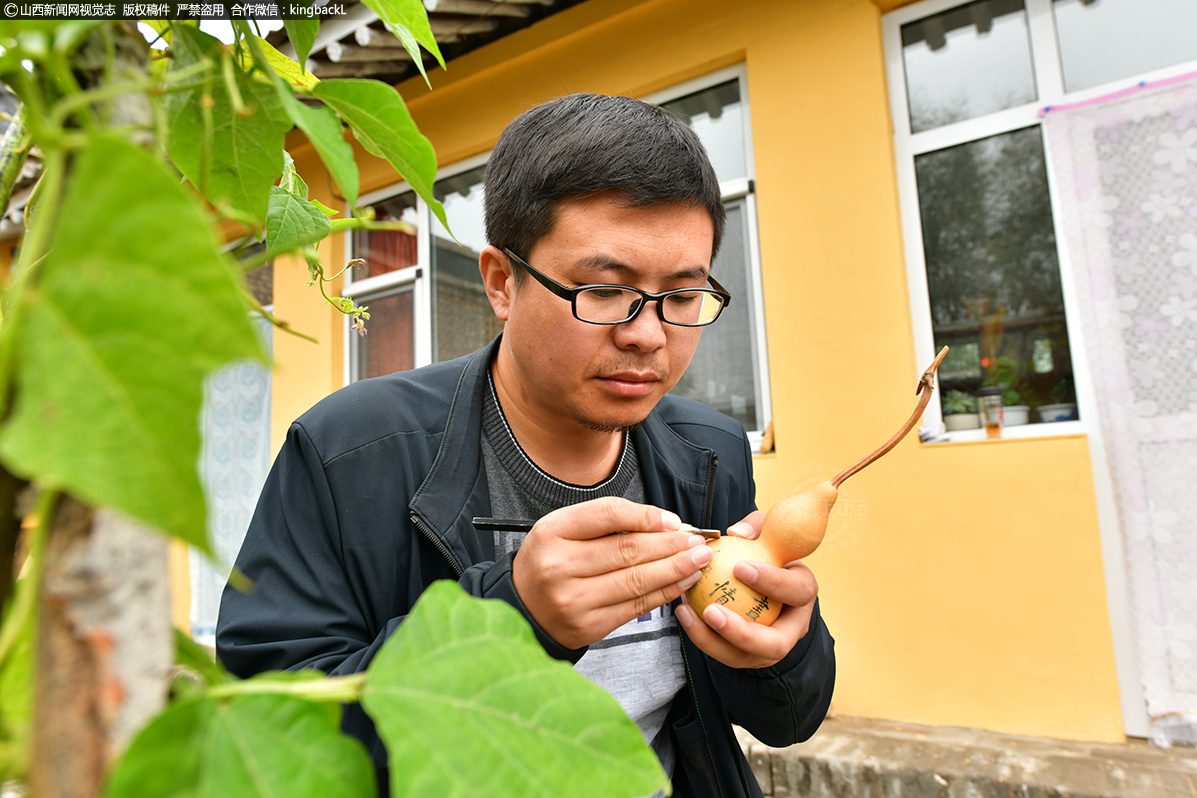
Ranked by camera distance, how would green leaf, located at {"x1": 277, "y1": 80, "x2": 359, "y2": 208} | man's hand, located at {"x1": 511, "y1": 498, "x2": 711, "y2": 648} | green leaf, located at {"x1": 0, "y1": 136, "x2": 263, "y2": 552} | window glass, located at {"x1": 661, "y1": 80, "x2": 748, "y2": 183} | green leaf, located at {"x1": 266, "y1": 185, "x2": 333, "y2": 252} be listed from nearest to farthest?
1. green leaf, located at {"x1": 0, "y1": 136, "x2": 263, "y2": 552}
2. green leaf, located at {"x1": 277, "y1": 80, "x2": 359, "y2": 208}
3. green leaf, located at {"x1": 266, "y1": 185, "x2": 333, "y2": 252}
4. man's hand, located at {"x1": 511, "y1": 498, "x2": 711, "y2": 648}
5. window glass, located at {"x1": 661, "y1": 80, "x2": 748, "y2": 183}

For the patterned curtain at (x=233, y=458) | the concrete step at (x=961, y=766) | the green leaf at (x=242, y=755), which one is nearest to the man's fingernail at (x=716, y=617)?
the green leaf at (x=242, y=755)

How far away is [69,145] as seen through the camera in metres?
0.27

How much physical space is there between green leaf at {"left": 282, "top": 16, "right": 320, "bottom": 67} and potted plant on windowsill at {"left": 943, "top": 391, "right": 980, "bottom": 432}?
3.24 metres

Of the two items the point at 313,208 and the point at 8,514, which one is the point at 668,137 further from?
the point at 8,514

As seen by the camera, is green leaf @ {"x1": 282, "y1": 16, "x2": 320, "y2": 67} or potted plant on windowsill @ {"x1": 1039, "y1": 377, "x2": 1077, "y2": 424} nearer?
green leaf @ {"x1": 282, "y1": 16, "x2": 320, "y2": 67}

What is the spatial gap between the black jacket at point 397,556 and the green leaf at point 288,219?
0.61 meters

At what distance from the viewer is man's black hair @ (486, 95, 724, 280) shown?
1.43 metres

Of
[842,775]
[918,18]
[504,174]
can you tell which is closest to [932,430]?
[842,775]

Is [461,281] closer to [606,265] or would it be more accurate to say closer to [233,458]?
[233,458]

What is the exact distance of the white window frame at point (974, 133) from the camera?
2.98 m

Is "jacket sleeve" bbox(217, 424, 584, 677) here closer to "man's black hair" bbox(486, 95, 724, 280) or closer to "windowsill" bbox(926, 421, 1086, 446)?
"man's black hair" bbox(486, 95, 724, 280)

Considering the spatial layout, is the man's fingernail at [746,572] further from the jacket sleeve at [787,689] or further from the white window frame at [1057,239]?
the white window frame at [1057,239]

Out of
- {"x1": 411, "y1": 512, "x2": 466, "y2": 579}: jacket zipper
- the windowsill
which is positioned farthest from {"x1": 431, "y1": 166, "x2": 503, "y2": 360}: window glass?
{"x1": 411, "y1": 512, "x2": 466, "y2": 579}: jacket zipper

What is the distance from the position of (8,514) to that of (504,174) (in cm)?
146
